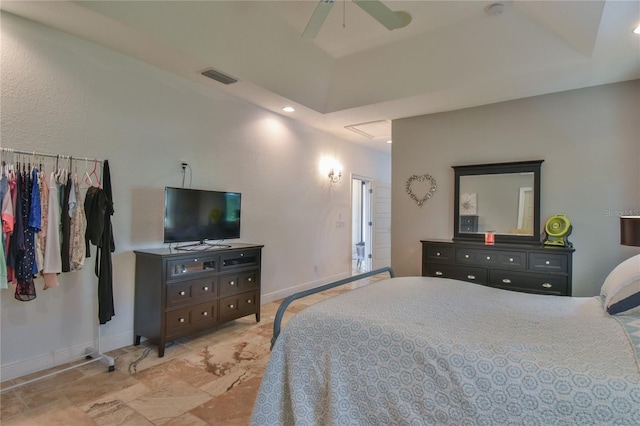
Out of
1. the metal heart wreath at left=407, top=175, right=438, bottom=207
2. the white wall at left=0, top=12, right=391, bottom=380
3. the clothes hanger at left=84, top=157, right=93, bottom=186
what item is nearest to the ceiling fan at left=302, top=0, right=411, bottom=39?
the white wall at left=0, top=12, right=391, bottom=380

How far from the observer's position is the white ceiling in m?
2.66

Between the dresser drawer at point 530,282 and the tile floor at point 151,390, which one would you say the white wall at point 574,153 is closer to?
the dresser drawer at point 530,282

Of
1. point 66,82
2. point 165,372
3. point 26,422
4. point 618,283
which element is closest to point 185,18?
point 66,82

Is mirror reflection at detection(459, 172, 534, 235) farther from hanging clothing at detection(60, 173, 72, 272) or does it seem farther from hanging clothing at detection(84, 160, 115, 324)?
hanging clothing at detection(60, 173, 72, 272)

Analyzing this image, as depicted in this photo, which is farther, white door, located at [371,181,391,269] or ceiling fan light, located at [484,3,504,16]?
white door, located at [371,181,391,269]

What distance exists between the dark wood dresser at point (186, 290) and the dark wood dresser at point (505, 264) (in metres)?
2.22

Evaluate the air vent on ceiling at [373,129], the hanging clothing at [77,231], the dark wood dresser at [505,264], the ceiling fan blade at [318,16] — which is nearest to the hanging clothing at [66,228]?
the hanging clothing at [77,231]

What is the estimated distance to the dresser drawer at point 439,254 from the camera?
3.95 m

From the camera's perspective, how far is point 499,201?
159 inches

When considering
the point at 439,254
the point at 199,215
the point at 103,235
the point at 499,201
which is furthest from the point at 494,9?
the point at 103,235

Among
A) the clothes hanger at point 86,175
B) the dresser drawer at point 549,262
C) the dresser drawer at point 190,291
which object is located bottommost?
the dresser drawer at point 190,291

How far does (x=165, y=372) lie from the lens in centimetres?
274

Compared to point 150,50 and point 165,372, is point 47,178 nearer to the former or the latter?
point 150,50

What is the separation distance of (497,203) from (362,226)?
4063mm
